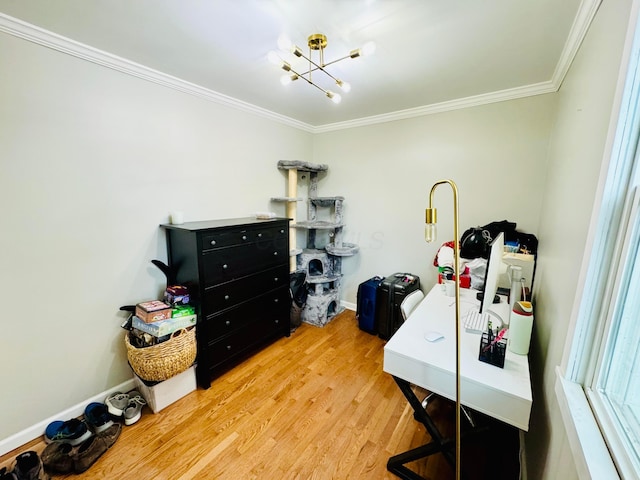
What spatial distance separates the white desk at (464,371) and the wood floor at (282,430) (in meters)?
0.68

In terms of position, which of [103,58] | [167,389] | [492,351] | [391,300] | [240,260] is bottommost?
[167,389]

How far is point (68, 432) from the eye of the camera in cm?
157

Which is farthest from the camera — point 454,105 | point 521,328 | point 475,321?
point 454,105

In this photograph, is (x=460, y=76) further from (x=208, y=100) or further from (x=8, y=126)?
(x=8, y=126)

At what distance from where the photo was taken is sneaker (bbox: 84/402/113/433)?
162cm

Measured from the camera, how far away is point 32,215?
1508 mm

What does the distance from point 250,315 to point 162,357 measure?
752 millimetres

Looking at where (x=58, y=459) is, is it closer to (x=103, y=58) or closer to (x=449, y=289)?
(x=103, y=58)

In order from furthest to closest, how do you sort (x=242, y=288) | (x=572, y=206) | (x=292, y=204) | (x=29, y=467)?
1. (x=292, y=204)
2. (x=242, y=288)
3. (x=29, y=467)
4. (x=572, y=206)

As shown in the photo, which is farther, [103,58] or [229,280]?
[229,280]

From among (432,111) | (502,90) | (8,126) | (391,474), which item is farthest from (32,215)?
(502,90)

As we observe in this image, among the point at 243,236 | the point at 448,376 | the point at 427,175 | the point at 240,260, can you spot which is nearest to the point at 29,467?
the point at 240,260

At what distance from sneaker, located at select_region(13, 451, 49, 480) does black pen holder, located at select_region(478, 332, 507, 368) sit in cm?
232

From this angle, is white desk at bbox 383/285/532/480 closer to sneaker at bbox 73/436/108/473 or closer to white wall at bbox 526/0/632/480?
white wall at bbox 526/0/632/480
